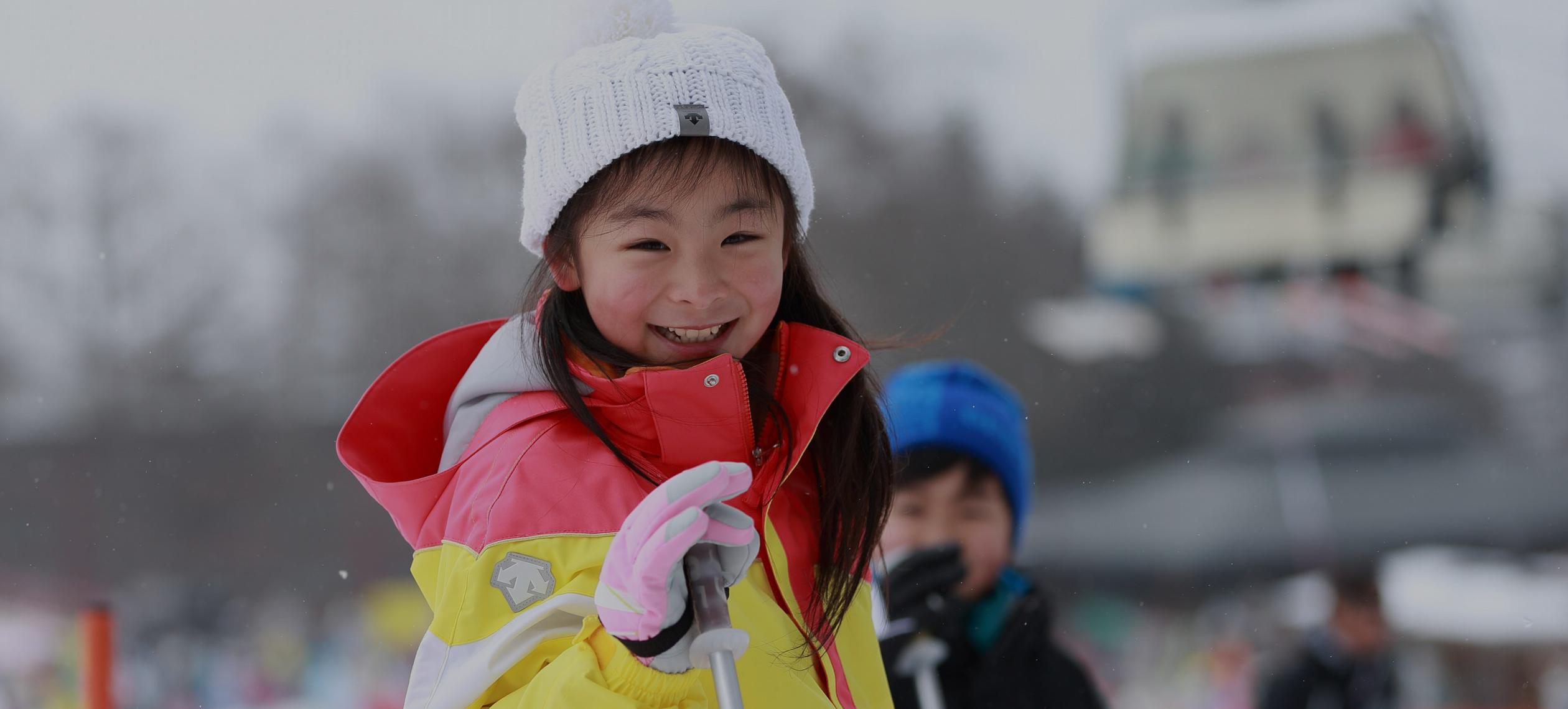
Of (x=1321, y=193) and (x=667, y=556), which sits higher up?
(x=667, y=556)

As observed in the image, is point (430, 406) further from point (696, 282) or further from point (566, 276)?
point (696, 282)

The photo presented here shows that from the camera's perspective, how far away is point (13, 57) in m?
8.73

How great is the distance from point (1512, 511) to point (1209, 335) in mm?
2383

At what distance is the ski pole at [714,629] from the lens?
29.0 inches

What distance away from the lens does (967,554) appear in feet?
5.51

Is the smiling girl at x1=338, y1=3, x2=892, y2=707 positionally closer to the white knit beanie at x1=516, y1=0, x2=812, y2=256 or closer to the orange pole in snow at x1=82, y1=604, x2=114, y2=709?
the white knit beanie at x1=516, y1=0, x2=812, y2=256

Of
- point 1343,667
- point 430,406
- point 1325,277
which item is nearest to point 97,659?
point 430,406

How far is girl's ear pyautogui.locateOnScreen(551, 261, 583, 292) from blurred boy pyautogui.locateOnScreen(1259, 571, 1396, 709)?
2933 mm

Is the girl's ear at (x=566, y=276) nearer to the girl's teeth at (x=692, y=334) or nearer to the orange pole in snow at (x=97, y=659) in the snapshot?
the girl's teeth at (x=692, y=334)

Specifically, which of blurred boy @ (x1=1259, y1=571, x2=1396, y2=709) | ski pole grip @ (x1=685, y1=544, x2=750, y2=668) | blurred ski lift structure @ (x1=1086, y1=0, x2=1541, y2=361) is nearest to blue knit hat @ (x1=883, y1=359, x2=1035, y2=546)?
ski pole grip @ (x1=685, y1=544, x2=750, y2=668)

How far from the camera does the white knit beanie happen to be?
0.92m

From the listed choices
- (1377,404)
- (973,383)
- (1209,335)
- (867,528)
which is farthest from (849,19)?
(867,528)

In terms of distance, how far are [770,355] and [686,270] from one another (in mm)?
139

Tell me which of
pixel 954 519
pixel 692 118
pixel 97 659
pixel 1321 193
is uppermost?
pixel 692 118
